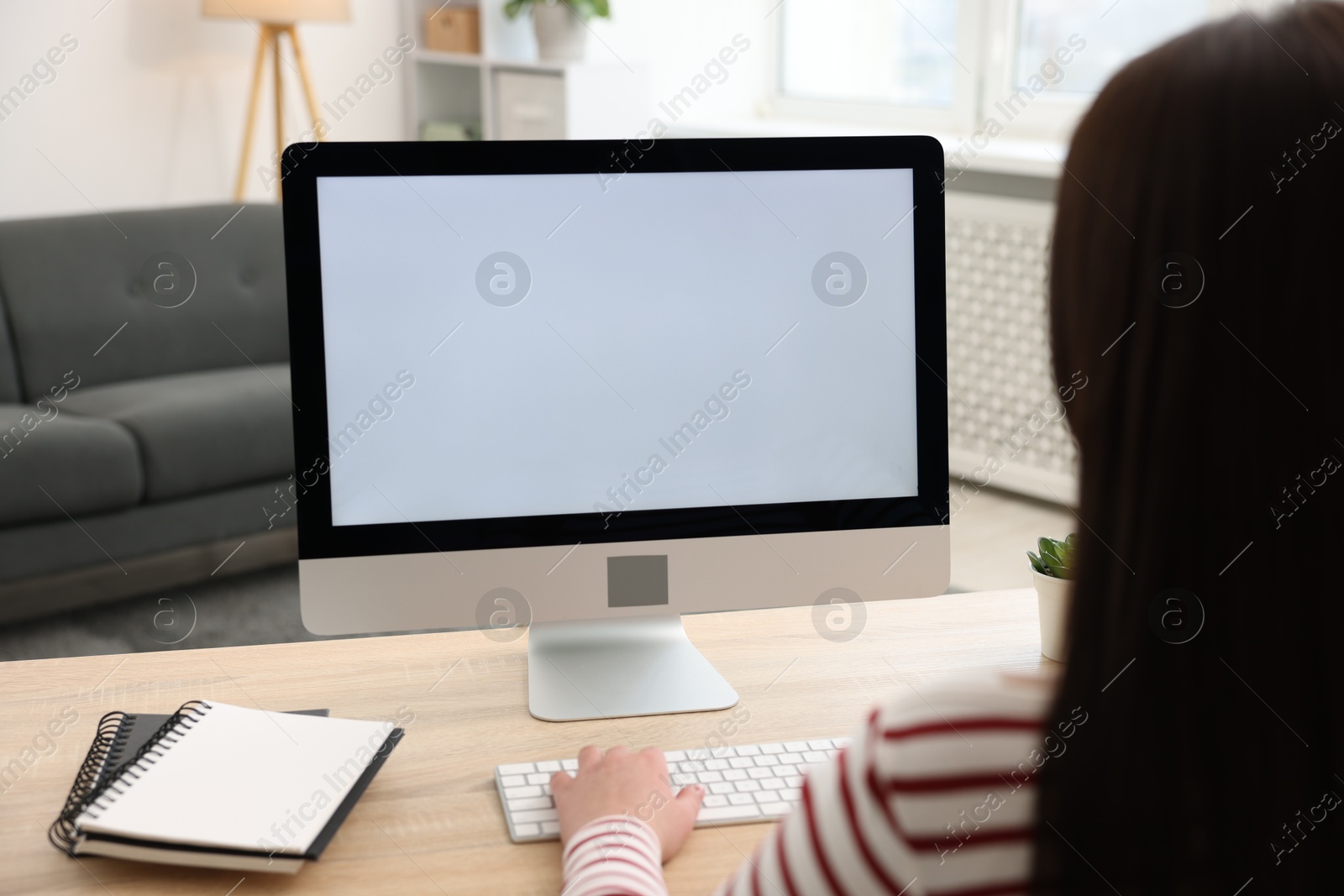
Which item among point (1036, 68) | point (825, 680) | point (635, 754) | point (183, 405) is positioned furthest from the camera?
point (1036, 68)

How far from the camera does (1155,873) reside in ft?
1.78

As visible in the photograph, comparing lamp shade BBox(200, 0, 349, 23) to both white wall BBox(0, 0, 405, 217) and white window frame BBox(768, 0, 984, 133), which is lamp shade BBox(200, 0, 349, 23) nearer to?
white wall BBox(0, 0, 405, 217)

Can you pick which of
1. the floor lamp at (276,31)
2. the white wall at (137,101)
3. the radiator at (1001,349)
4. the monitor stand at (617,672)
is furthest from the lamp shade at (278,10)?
the monitor stand at (617,672)

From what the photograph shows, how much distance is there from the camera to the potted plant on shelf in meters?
4.11

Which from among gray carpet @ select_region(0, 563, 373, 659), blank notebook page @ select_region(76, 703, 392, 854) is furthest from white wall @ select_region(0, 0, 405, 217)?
blank notebook page @ select_region(76, 703, 392, 854)

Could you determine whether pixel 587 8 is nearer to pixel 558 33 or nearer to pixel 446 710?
pixel 558 33

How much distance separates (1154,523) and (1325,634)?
93 millimetres

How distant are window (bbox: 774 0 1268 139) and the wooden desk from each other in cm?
246

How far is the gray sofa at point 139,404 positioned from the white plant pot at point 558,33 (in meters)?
1.14

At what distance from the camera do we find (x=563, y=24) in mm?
4137

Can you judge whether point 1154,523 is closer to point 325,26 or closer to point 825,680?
point 825,680

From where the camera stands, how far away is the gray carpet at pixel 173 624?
2723mm

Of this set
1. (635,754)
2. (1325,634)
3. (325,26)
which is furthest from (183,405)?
(1325,634)

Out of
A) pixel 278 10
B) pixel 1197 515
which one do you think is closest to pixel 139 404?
pixel 278 10
